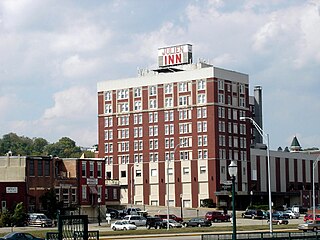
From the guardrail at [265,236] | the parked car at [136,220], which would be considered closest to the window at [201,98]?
the parked car at [136,220]

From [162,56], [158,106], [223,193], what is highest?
[162,56]

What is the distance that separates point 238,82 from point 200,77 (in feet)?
34.2

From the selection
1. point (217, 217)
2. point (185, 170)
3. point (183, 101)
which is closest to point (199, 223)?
point (217, 217)

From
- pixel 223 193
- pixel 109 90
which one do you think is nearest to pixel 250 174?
pixel 223 193

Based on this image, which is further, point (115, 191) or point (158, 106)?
point (158, 106)

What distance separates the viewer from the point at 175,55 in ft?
544

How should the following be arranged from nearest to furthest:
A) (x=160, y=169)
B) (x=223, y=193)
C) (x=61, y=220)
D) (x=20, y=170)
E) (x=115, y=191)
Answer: (x=61, y=220)
(x=20, y=170)
(x=115, y=191)
(x=223, y=193)
(x=160, y=169)

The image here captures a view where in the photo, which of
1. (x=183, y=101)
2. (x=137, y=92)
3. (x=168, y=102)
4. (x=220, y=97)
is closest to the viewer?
(x=220, y=97)

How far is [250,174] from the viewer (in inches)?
6373

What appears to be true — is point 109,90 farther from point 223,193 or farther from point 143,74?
point 223,193

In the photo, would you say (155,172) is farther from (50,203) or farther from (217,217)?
(50,203)

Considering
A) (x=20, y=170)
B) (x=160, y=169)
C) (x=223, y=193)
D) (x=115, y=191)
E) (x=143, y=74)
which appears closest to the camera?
(x=20, y=170)

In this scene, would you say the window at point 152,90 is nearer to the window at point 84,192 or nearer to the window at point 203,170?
the window at point 203,170

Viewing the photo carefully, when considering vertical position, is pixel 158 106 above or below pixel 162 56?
below
